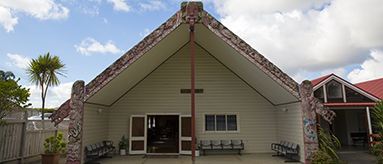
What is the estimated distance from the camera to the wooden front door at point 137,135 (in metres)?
9.98

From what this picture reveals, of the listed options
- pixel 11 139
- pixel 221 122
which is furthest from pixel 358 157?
pixel 11 139

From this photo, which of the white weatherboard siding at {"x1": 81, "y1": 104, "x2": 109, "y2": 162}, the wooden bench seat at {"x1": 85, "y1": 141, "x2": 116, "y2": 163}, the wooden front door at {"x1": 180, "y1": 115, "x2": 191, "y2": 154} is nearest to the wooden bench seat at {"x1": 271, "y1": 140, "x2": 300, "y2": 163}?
the wooden front door at {"x1": 180, "y1": 115, "x2": 191, "y2": 154}

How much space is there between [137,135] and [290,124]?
6148mm

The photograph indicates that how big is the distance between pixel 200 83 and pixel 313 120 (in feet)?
15.7

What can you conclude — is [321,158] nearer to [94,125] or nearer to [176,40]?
[176,40]

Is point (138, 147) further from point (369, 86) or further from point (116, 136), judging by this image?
point (369, 86)

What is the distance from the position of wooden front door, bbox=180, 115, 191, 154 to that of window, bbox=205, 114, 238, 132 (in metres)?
0.95

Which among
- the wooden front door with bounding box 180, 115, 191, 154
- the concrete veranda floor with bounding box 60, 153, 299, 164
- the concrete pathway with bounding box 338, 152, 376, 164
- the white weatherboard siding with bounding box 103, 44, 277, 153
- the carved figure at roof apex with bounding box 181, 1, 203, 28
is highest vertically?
the carved figure at roof apex with bounding box 181, 1, 203, 28

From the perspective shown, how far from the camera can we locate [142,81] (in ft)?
35.1

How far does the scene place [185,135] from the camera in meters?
9.95

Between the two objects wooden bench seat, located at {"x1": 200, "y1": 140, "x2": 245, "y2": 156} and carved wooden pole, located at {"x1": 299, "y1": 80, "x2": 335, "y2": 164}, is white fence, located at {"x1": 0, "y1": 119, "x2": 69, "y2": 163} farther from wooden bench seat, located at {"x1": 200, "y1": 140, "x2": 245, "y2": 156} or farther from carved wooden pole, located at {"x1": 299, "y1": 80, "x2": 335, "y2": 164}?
carved wooden pole, located at {"x1": 299, "y1": 80, "x2": 335, "y2": 164}

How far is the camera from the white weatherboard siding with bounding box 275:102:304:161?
815 cm

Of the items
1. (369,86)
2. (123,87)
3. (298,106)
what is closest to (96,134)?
(123,87)

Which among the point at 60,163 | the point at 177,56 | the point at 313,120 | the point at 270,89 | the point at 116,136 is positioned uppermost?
the point at 177,56
